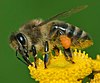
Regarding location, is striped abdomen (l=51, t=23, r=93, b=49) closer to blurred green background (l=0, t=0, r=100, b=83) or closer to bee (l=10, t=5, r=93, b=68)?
bee (l=10, t=5, r=93, b=68)

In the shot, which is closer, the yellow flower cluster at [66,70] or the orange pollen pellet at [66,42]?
→ the yellow flower cluster at [66,70]

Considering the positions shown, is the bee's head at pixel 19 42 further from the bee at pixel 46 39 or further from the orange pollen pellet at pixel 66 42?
the orange pollen pellet at pixel 66 42

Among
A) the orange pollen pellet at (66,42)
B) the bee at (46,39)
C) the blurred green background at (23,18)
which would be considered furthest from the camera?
the blurred green background at (23,18)

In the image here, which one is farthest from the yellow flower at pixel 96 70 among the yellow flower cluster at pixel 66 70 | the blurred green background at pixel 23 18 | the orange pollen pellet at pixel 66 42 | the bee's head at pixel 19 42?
the blurred green background at pixel 23 18

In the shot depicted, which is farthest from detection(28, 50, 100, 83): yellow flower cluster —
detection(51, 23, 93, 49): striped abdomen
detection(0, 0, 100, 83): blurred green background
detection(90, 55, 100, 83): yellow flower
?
detection(0, 0, 100, 83): blurred green background

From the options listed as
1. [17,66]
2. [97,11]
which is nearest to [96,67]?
[17,66]

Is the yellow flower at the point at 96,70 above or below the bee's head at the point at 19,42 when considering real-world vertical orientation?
below

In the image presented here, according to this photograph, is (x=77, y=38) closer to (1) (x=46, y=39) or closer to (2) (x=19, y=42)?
(1) (x=46, y=39)

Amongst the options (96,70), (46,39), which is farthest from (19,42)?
(96,70)
